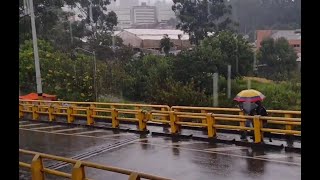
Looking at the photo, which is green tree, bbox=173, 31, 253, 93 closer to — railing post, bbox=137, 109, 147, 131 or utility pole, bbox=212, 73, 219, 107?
utility pole, bbox=212, 73, 219, 107

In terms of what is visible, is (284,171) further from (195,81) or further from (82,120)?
(195,81)

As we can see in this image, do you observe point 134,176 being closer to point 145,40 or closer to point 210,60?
point 210,60

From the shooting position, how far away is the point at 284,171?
9.02m

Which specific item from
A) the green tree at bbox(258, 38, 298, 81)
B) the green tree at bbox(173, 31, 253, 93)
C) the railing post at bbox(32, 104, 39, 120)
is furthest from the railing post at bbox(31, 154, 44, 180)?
the green tree at bbox(258, 38, 298, 81)

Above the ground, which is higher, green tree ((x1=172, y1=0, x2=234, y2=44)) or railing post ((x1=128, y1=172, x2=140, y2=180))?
green tree ((x1=172, y1=0, x2=234, y2=44))

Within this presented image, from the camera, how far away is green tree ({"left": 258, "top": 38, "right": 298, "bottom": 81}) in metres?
43.6

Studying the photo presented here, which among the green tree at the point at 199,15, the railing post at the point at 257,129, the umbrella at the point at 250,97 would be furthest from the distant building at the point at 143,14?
the railing post at the point at 257,129

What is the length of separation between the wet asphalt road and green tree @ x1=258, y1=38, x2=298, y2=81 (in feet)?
107

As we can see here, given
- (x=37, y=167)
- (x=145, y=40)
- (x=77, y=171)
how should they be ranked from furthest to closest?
(x=145, y=40) → (x=37, y=167) → (x=77, y=171)

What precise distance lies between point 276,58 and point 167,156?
1433 inches

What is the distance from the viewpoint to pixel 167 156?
11039 mm

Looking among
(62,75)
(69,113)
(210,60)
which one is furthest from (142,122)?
(210,60)

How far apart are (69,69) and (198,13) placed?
25321 millimetres

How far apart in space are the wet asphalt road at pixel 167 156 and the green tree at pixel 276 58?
32501 mm
